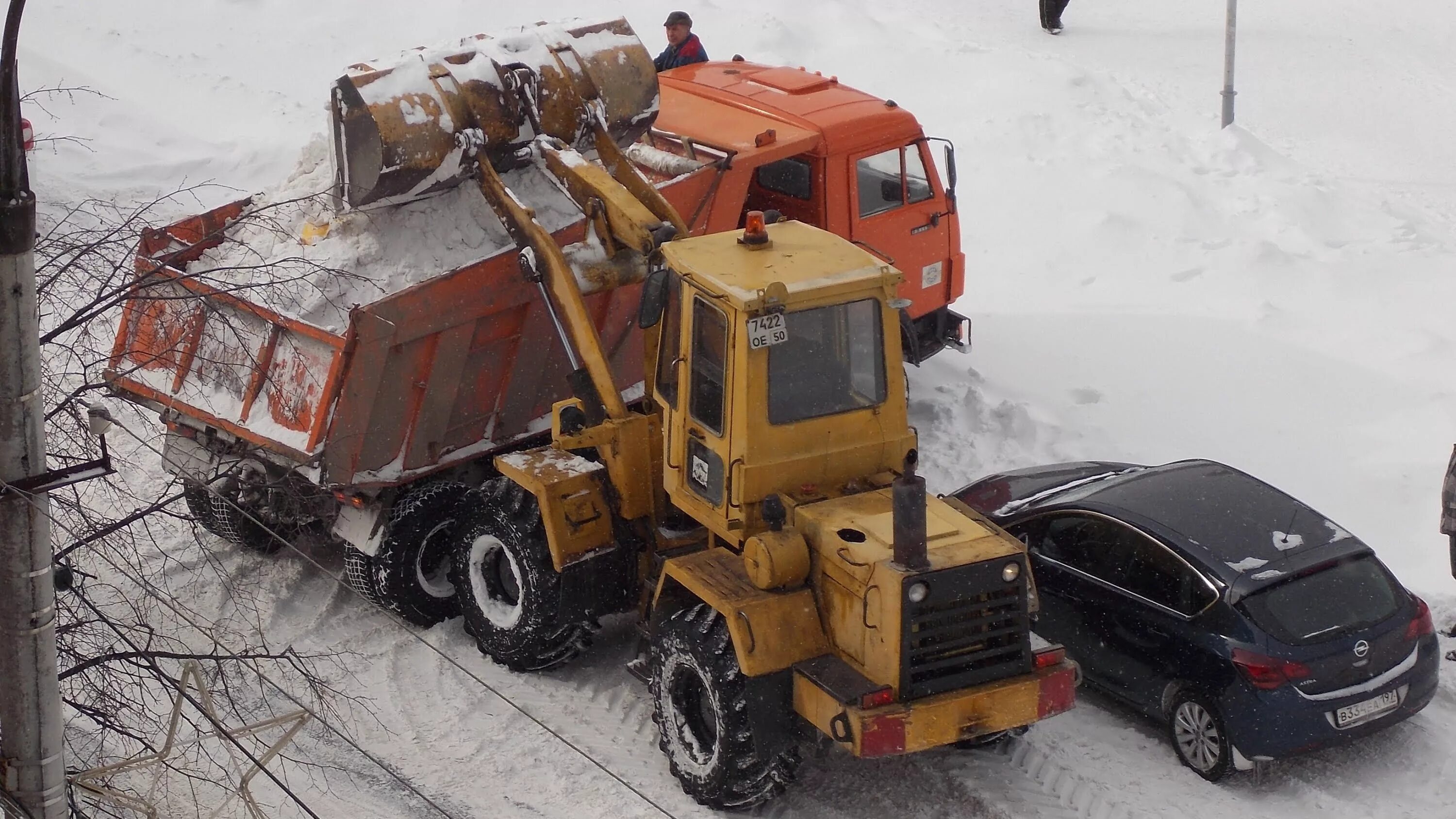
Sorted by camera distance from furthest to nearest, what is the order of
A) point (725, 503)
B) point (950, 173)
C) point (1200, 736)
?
point (950, 173) < point (1200, 736) < point (725, 503)

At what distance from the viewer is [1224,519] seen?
8.15m

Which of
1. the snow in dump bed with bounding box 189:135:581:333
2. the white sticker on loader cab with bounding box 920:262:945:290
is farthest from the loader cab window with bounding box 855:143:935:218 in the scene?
the snow in dump bed with bounding box 189:135:581:333

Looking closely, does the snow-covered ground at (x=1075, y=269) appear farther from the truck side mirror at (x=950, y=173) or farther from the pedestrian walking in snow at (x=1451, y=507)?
the truck side mirror at (x=950, y=173)

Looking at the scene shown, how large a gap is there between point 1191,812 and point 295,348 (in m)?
5.27

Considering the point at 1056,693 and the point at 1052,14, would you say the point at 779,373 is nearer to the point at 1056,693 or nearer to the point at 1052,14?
the point at 1056,693

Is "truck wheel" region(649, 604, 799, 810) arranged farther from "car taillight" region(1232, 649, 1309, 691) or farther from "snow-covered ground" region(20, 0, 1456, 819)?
"car taillight" region(1232, 649, 1309, 691)

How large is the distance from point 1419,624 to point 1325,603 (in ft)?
2.02

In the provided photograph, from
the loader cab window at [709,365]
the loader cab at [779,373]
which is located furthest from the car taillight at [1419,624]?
the loader cab window at [709,365]

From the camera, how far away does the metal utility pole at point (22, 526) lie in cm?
461

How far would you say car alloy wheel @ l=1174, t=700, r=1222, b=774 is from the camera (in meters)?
7.71

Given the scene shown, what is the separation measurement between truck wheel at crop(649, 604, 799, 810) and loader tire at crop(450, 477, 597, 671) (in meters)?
0.96

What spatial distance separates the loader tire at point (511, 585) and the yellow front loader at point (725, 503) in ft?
0.05

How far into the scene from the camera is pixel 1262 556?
782 cm

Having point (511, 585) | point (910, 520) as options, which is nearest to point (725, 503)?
point (910, 520)
